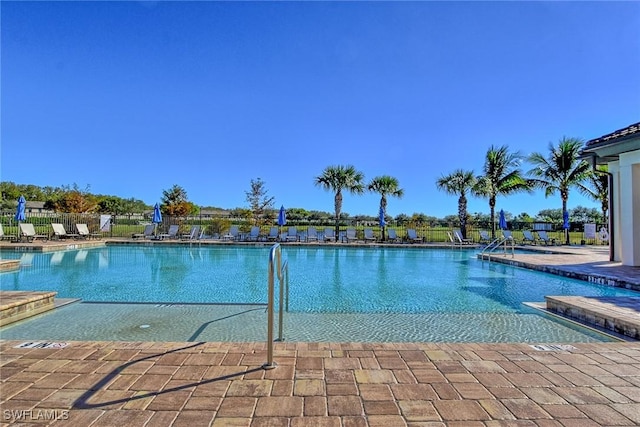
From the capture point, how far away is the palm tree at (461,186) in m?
19.9

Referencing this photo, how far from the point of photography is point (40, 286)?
6.86 metres

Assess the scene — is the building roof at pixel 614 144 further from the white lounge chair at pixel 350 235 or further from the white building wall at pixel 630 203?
the white lounge chair at pixel 350 235

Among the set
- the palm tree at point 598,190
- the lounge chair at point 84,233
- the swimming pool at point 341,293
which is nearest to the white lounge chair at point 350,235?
the swimming pool at point 341,293

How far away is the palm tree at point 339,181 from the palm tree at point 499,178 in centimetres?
652

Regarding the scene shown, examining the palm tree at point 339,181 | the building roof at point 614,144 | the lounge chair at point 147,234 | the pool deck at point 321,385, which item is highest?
the palm tree at point 339,181

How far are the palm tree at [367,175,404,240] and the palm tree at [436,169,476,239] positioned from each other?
2.49 metres

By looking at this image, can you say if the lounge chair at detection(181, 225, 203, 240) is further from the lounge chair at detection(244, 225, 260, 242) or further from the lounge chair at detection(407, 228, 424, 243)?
the lounge chair at detection(407, 228, 424, 243)

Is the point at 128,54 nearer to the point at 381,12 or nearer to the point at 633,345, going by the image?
the point at 381,12

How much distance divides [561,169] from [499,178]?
322 centimetres

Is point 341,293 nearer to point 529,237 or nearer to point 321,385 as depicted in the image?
point 321,385

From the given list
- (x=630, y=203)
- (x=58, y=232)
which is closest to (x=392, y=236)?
(x=630, y=203)

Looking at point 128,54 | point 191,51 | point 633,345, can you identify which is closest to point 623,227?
point 633,345

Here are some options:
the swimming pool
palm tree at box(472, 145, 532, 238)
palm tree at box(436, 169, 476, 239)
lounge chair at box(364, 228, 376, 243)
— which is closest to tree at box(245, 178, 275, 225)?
lounge chair at box(364, 228, 376, 243)

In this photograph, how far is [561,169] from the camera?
757 inches
